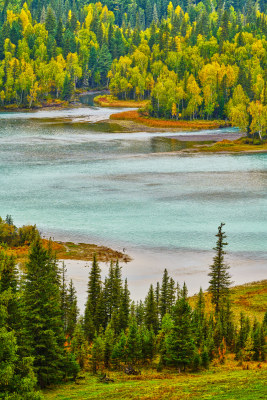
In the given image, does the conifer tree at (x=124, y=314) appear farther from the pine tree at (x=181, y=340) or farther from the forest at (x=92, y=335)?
the pine tree at (x=181, y=340)

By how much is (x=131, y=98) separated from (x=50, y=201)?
5103 inches

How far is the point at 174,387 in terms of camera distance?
2652 cm

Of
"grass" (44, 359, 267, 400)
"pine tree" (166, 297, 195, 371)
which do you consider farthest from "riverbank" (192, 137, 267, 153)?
"grass" (44, 359, 267, 400)

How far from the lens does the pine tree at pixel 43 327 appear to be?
27906 millimetres

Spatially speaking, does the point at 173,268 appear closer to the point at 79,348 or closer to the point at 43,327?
the point at 79,348

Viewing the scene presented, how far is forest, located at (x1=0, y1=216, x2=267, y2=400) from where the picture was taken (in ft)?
79.7

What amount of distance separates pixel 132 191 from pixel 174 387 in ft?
175

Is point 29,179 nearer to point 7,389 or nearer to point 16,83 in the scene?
point 7,389

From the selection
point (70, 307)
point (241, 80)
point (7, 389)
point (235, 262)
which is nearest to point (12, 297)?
point (7, 389)

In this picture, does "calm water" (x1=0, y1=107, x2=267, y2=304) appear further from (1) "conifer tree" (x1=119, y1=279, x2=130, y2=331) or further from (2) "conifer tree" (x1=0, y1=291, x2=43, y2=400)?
(2) "conifer tree" (x1=0, y1=291, x2=43, y2=400)

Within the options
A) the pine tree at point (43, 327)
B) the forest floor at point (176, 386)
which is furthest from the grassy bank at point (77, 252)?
the pine tree at point (43, 327)

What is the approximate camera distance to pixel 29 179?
8662 centimetres

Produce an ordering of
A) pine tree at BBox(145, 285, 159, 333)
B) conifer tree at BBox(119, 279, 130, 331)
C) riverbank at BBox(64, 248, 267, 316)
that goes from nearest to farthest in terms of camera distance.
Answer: conifer tree at BBox(119, 279, 130, 331) < pine tree at BBox(145, 285, 159, 333) < riverbank at BBox(64, 248, 267, 316)

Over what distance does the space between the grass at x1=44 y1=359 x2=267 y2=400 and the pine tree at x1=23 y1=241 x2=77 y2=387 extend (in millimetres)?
821
